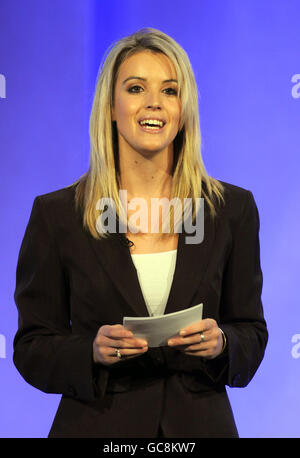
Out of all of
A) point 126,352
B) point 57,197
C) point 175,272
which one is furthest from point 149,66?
point 126,352

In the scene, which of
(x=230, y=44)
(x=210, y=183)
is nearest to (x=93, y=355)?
(x=210, y=183)

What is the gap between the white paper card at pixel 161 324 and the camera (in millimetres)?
1518

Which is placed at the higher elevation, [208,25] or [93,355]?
[208,25]

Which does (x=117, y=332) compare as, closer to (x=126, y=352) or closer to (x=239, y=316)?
(x=126, y=352)

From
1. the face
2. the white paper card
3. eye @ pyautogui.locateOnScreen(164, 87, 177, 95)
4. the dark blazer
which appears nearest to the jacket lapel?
the dark blazer

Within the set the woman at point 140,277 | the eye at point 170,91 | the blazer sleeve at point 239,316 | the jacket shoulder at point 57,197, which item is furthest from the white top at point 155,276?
the eye at point 170,91

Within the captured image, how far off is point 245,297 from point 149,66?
666 mm

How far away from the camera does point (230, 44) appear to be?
279 cm

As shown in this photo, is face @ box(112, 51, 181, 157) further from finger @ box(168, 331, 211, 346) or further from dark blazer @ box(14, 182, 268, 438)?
finger @ box(168, 331, 211, 346)

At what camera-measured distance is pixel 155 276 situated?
176 centimetres

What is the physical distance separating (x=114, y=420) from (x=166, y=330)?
275 mm

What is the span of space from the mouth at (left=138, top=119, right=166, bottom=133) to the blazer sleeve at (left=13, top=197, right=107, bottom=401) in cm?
35

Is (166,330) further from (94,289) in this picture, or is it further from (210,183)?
(210,183)

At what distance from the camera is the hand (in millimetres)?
1560
